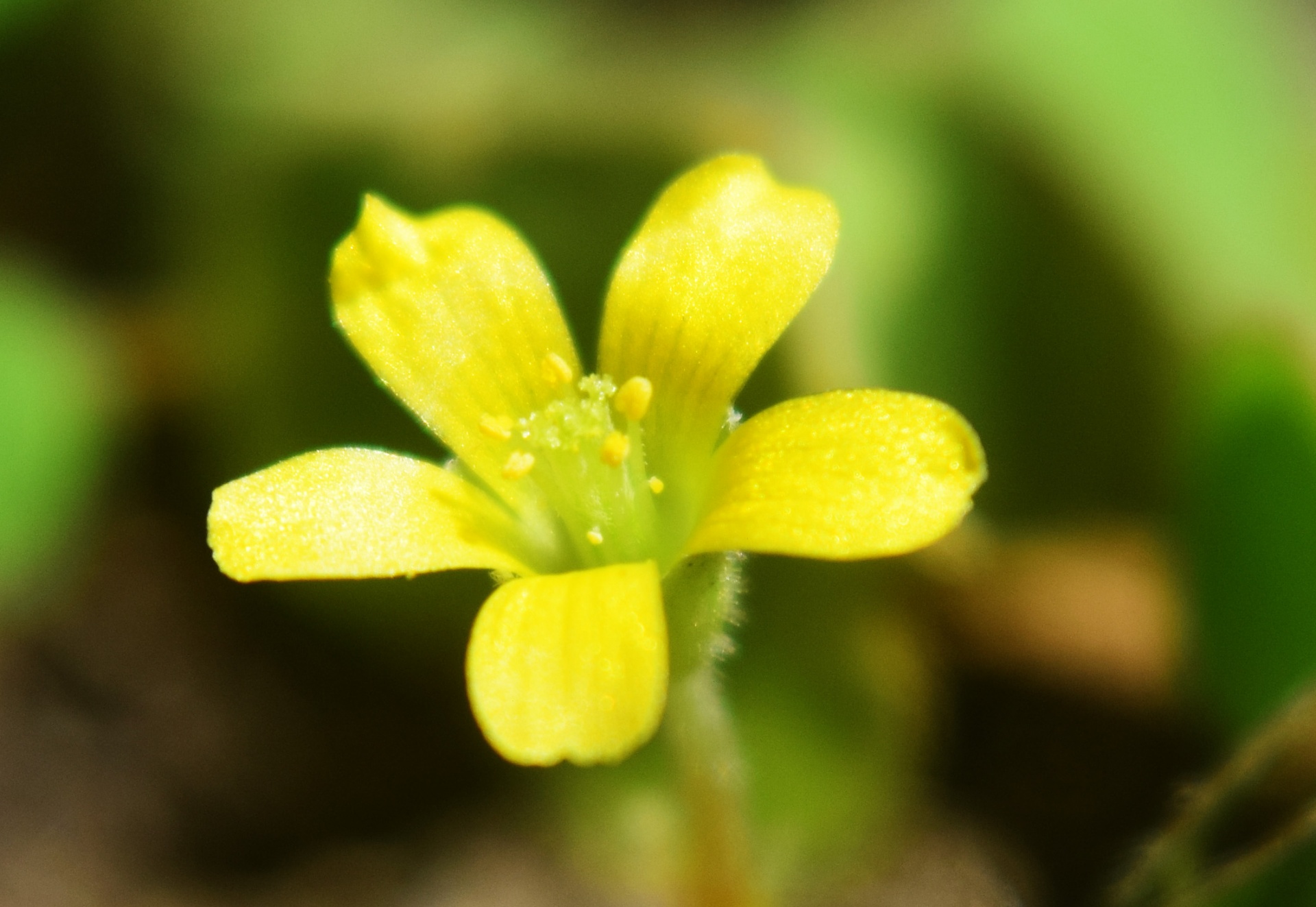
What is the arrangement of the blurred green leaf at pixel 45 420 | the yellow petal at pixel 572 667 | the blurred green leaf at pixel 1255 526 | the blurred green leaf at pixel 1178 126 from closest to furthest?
the yellow petal at pixel 572 667
the blurred green leaf at pixel 1255 526
the blurred green leaf at pixel 1178 126
the blurred green leaf at pixel 45 420

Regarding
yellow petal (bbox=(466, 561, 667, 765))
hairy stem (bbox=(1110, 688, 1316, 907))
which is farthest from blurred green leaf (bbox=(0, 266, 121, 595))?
hairy stem (bbox=(1110, 688, 1316, 907))

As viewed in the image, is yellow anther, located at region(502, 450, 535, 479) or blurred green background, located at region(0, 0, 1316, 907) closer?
yellow anther, located at region(502, 450, 535, 479)

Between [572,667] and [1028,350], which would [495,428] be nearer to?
[572,667]

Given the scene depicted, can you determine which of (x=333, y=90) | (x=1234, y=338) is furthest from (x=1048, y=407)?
(x=333, y=90)

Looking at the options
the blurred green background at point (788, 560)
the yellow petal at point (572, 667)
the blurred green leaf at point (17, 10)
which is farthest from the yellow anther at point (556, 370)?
the blurred green leaf at point (17, 10)

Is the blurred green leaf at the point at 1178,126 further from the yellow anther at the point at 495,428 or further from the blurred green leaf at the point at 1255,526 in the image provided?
the yellow anther at the point at 495,428

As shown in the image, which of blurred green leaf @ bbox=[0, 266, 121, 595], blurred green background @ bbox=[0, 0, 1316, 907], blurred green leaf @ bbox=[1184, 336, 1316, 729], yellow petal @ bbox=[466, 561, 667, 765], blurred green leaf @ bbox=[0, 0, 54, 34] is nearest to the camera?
yellow petal @ bbox=[466, 561, 667, 765]

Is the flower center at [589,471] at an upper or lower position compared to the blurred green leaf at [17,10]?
lower

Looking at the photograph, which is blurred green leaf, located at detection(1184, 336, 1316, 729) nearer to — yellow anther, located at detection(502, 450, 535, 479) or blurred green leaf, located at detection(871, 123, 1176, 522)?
blurred green leaf, located at detection(871, 123, 1176, 522)

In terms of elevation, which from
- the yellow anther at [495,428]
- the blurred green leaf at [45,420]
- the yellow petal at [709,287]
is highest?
the yellow petal at [709,287]
